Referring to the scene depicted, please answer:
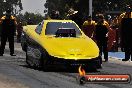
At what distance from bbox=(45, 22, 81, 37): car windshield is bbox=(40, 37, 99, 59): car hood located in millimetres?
377

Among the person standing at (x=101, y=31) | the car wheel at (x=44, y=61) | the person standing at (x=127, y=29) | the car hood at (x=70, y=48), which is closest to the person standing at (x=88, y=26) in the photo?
the person standing at (x=101, y=31)

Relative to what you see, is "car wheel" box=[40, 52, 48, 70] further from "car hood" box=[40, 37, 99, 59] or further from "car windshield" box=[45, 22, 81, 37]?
"car windshield" box=[45, 22, 81, 37]

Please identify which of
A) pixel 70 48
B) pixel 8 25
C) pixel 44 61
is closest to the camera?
pixel 44 61

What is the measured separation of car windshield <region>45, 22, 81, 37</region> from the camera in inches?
531

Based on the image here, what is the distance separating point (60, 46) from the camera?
12.6 meters

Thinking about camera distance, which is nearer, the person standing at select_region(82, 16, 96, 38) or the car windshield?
the car windshield

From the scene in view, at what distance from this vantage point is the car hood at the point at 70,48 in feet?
40.4

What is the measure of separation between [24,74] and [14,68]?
60.0 inches

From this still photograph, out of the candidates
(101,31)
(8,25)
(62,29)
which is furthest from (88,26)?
(62,29)

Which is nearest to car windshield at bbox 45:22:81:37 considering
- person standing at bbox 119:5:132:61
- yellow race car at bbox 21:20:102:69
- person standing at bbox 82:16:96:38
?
yellow race car at bbox 21:20:102:69

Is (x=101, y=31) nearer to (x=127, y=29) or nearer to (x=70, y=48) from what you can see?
(x=127, y=29)

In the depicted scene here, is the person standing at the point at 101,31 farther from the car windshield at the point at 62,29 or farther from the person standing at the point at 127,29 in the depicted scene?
the car windshield at the point at 62,29

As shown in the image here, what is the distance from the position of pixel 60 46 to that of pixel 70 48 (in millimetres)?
281

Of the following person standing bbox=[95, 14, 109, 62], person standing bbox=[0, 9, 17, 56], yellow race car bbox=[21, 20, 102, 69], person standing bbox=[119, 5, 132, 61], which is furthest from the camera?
person standing bbox=[0, 9, 17, 56]
